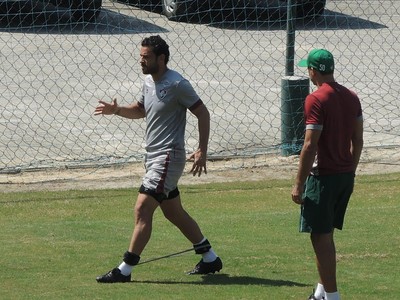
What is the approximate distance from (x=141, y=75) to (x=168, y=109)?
27.1ft

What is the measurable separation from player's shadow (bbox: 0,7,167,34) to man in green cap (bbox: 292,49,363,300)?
7.57m

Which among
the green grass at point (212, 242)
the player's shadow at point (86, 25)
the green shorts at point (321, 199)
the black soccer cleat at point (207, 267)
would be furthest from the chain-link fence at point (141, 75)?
the green shorts at point (321, 199)

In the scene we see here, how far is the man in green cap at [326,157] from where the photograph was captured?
664cm

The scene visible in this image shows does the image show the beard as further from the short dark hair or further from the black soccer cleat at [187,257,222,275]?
the black soccer cleat at [187,257,222,275]

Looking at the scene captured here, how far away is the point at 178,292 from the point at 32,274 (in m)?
1.12

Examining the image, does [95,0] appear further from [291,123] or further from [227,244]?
[227,244]

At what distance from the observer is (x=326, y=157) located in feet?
22.1

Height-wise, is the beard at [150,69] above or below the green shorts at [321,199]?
above

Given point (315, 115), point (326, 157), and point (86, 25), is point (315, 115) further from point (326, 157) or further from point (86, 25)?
point (86, 25)

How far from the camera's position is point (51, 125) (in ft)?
44.5

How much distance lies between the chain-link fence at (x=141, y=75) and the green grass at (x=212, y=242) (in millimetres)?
1781

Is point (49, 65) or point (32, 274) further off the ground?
point (49, 65)

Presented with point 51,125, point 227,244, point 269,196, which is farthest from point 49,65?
point 227,244

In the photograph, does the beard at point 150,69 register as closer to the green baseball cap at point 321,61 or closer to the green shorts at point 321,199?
the green baseball cap at point 321,61
